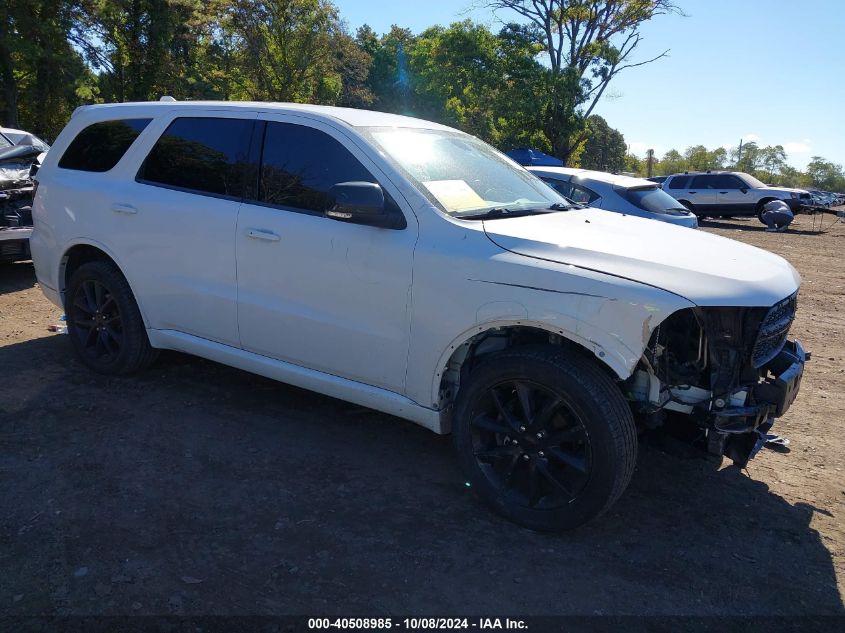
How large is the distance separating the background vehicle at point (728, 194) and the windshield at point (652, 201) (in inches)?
588

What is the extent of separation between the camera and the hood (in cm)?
279

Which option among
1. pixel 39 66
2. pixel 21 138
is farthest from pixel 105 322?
pixel 39 66

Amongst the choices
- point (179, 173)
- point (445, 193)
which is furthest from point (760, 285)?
point (179, 173)

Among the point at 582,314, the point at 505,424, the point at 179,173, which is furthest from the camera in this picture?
the point at 179,173

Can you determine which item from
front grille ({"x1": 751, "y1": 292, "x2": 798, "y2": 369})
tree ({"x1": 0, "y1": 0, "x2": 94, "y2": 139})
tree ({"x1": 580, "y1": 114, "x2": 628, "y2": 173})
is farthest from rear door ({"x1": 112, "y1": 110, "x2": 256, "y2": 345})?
tree ({"x1": 580, "y1": 114, "x2": 628, "y2": 173})

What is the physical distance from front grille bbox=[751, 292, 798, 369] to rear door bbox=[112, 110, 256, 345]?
277cm

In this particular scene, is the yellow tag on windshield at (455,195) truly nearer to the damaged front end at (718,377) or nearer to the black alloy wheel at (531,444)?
the black alloy wheel at (531,444)

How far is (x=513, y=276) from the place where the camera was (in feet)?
9.77

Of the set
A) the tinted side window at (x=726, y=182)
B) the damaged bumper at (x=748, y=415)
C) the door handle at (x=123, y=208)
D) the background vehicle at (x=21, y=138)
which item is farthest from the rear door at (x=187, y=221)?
the tinted side window at (x=726, y=182)

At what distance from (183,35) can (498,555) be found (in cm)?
2770

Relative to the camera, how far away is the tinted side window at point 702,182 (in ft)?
77.0

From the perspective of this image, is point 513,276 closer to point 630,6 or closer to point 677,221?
point 677,221

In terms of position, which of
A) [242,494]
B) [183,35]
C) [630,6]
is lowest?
[242,494]

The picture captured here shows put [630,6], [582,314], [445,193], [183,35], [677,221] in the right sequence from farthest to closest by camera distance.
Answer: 1. [630,6]
2. [183,35]
3. [677,221]
4. [445,193]
5. [582,314]
